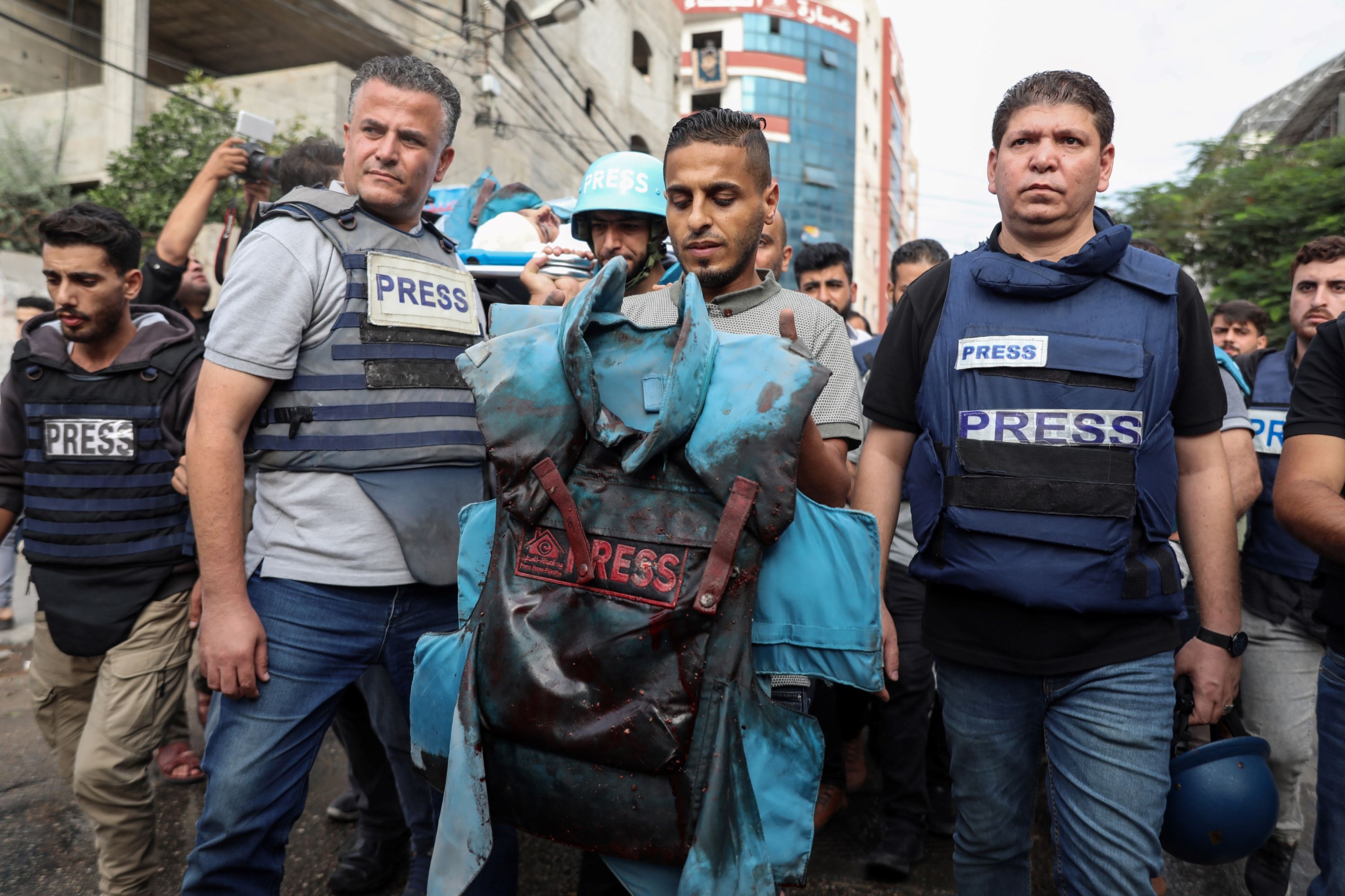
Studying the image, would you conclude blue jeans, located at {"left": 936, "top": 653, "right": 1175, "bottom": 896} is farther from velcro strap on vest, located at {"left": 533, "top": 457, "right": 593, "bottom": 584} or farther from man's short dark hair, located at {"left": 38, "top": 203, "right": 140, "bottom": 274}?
man's short dark hair, located at {"left": 38, "top": 203, "right": 140, "bottom": 274}

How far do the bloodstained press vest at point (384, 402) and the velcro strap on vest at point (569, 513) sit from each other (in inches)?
29.4

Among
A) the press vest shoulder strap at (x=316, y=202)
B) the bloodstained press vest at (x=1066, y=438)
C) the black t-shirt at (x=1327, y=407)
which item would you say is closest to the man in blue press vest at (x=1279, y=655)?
the black t-shirt at (x=1327, y=407)

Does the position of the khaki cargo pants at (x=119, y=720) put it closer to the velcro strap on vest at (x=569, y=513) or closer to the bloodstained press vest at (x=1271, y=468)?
the velcro strap on vest at (x=569, y=513)

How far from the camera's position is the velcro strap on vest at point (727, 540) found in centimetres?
135

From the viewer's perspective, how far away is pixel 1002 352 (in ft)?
6.30

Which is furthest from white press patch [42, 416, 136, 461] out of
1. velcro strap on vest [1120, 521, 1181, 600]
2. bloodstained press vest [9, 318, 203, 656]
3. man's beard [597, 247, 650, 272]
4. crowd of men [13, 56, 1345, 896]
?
velcro strap on vest [1120, 521, 1181, 600]

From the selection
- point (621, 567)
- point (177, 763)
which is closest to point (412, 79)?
point (621, 567)

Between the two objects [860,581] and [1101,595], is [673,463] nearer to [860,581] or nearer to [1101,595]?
[860,581]

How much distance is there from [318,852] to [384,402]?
199cm

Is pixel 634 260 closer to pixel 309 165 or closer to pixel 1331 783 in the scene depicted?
pixel 309 165

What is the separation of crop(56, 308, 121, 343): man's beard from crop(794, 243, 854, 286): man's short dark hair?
3183mm

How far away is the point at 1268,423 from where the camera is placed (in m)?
3.39

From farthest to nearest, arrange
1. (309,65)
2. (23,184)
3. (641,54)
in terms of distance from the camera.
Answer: (641,54) < (309,65) < (23,184)

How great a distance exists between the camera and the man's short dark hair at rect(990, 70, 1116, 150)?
2000 mm
